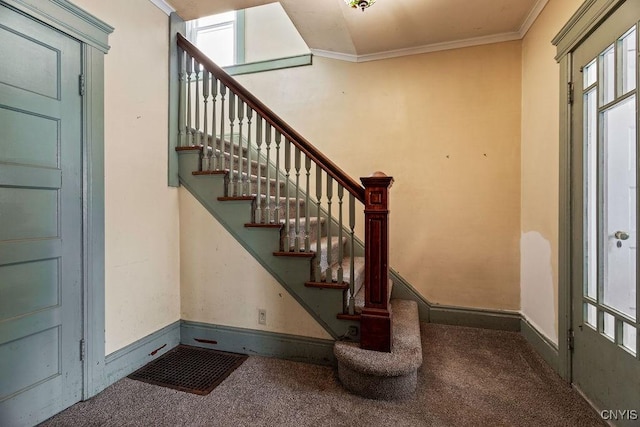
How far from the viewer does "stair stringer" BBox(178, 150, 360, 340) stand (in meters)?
1.94

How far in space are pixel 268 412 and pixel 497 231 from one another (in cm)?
224

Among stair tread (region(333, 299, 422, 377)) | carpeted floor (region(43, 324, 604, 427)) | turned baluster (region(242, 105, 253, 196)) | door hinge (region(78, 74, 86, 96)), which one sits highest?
door hinge (region(78, 74, 86, 96))

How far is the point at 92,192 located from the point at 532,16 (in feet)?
10.6

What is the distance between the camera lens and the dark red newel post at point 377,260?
1731 millimetres

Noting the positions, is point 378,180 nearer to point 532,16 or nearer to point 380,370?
point 380,370

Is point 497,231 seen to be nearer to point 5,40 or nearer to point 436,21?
point 436,21

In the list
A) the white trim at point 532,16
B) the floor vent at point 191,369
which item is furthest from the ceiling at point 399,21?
the floor vent at point 191,369

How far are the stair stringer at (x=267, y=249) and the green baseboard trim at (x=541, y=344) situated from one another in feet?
4.18

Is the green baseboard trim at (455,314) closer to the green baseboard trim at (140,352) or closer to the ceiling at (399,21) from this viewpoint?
the green baseboard trim at (140,352)

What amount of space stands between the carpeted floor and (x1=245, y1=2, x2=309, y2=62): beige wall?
298cm

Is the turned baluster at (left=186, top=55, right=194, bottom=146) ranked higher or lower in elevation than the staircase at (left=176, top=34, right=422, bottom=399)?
higher

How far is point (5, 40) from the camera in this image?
134cm

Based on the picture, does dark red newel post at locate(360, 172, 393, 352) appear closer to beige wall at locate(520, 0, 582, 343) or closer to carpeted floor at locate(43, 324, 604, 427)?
carpeted floor at locate(43, 324, 604, 427)

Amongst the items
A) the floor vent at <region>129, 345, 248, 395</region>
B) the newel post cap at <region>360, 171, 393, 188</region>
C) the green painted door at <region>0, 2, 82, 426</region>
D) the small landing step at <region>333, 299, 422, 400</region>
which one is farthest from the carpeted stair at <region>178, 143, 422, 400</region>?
the green painted door at <region>0, 2, 82, 426</region>
